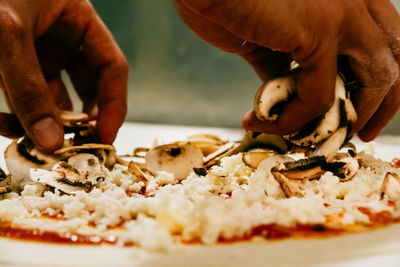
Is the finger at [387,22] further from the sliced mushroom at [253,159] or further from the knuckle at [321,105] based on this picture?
the sliced mushroom at [253,159]

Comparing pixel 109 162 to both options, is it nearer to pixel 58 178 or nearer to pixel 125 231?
pixel 58 178

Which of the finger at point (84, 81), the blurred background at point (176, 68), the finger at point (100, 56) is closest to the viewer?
the finger at point (100, 56)

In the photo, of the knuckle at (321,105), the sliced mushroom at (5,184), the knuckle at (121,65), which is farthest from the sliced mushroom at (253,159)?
the knuckle at (121,65)

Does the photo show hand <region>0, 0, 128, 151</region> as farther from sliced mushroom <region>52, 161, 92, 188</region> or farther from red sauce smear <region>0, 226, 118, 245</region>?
red sauce smear <region>0, 226, 118, 245</region>

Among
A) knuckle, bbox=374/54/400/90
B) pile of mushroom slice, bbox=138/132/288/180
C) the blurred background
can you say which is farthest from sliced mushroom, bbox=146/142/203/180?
the blurred background

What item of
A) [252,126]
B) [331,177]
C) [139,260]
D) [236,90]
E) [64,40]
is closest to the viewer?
[139,260]

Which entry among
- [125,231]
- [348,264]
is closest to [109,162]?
[125,231]
